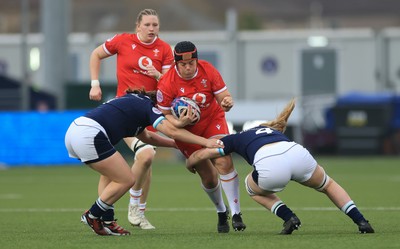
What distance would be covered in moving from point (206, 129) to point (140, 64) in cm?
143

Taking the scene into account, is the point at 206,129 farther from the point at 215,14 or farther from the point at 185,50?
the point at 215,14

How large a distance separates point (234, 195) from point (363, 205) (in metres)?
4.15

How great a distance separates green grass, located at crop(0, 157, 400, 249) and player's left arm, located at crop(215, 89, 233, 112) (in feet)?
3.93

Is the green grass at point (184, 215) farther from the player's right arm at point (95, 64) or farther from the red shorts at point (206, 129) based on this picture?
the player's right arm at point (95, 64)

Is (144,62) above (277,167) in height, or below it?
above

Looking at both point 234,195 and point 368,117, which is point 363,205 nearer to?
point 234,195

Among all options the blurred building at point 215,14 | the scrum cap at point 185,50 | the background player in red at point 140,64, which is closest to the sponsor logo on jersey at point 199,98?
the scrum cap at point 185,50

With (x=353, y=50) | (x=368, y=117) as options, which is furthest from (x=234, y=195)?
(x=353, y=50)

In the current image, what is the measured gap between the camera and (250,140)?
11430 mm

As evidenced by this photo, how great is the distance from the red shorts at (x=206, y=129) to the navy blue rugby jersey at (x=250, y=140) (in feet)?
1.84

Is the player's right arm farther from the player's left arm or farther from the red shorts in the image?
the player's left arm

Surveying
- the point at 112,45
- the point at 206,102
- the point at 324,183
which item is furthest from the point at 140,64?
the point at 324,183

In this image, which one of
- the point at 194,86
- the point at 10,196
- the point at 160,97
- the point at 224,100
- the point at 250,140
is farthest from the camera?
the point at 10,196

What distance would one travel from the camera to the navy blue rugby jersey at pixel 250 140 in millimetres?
11383
